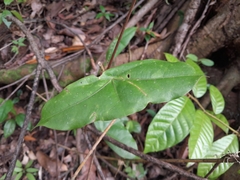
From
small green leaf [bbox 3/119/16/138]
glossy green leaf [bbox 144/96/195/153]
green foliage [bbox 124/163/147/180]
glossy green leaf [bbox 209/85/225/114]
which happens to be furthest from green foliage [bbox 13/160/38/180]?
glossy green leaf [bbox 209/85/225/114]

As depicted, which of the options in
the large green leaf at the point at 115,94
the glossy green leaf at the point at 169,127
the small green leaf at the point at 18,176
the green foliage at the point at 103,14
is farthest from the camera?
the green foliage at the point at 103,14

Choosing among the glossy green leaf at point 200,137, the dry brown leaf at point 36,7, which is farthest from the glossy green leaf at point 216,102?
the dry brown leaf at point 36,7

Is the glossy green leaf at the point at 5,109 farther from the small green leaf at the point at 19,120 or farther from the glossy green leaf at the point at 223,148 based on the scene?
the glossy green leaf at the point at 223,148

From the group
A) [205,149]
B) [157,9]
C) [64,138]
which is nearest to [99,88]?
[205,149]

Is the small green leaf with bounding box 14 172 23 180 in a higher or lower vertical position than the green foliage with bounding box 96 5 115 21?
lower

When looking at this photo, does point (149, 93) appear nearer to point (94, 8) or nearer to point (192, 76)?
point (192, 76)

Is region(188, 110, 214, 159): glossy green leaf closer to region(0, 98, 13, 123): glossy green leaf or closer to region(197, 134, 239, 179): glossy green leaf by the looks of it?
region(197, 134, 239, 179): glossy green leaf
